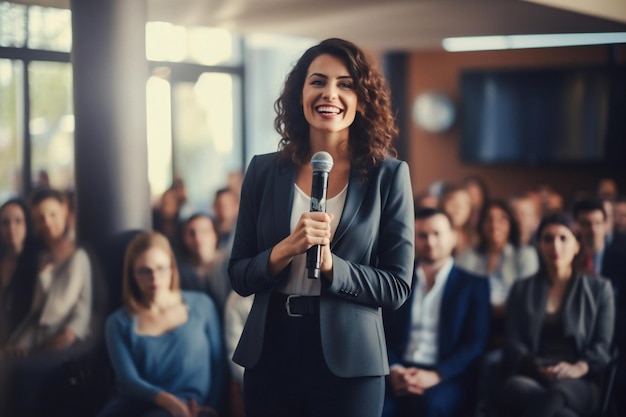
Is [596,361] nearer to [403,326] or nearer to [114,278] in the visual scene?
[403,326]

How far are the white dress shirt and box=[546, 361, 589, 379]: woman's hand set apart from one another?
1.79 ft

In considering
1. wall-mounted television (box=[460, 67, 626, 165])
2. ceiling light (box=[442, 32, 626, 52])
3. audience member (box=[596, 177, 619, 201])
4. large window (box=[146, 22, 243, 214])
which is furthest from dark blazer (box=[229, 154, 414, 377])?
wall-mounted television (box=[460, 67, 626, 165])

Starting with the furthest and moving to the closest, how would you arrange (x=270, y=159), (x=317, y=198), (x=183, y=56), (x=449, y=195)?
(x=183, y=56) < (x=449, y=195) < (x=270, y=159) < (x=317, y=198)

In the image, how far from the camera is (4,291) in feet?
12.1

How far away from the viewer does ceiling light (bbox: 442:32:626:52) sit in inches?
226

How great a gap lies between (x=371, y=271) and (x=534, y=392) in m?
2.36

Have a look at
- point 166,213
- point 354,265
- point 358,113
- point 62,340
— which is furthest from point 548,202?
point 354,265

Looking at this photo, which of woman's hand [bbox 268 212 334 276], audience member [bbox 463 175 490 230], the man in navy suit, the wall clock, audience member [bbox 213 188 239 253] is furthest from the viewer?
the wall clock

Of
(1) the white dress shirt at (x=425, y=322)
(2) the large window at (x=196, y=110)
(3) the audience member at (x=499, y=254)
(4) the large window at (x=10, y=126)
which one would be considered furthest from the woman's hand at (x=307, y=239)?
(2) the large window at (x=196, y=110)

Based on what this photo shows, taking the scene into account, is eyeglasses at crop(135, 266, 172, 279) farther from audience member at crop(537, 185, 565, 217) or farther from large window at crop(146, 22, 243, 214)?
audience member at crop(537, 185, 565, 217)

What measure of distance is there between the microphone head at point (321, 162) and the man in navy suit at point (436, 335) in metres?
2.13

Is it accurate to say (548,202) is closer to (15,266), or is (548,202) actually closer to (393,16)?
(393,16)

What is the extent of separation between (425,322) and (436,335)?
0.08 meters

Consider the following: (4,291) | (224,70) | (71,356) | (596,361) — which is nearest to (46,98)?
(4,291)
